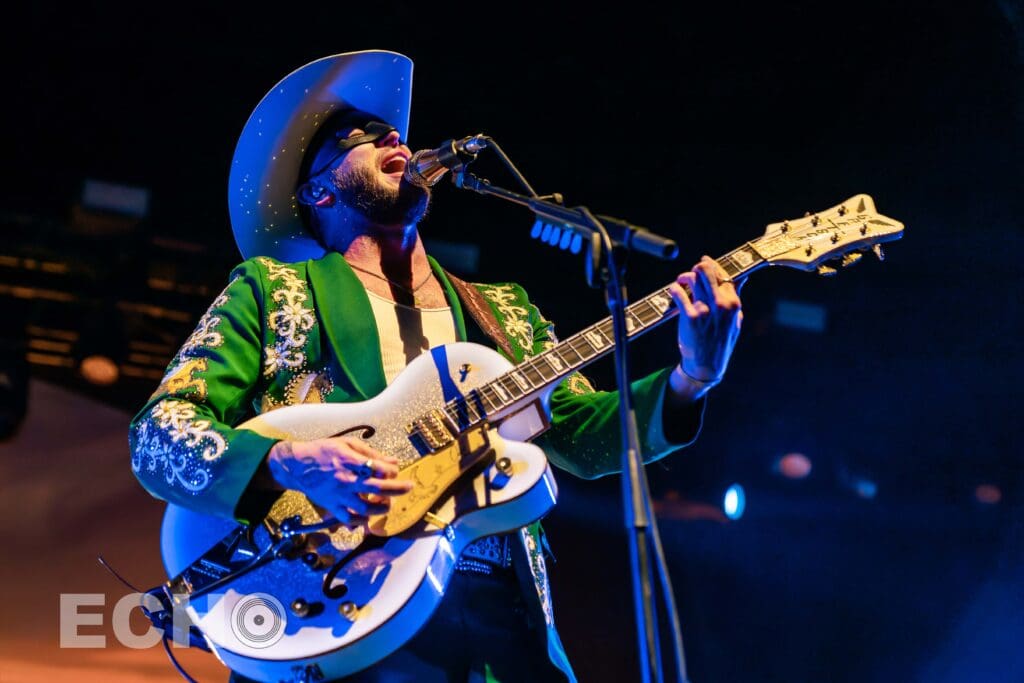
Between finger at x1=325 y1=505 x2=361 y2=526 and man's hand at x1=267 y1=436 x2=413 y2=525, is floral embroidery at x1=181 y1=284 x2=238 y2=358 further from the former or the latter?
finger at x1=325 y1=505 x2=361 y2=526

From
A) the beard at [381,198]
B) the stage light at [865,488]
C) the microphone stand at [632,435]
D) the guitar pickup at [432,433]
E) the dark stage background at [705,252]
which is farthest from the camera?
the stage light at [865,488]

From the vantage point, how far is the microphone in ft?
7.89

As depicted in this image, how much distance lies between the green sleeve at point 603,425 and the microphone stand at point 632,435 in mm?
624

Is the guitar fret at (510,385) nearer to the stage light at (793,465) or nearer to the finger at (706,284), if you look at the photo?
the finger at (706,284)

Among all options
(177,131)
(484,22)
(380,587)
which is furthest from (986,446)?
(177,131)

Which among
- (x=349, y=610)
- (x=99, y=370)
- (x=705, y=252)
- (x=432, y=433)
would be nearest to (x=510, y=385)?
(x=432, y=433)

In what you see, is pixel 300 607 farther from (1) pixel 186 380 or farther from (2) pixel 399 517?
(1) pixel 186 380

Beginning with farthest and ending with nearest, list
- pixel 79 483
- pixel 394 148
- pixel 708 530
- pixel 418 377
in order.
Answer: pixel 708 530 → pixel 79 483 → pixel 394 148 → pixel 418 377

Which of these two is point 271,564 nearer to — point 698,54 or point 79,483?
point 79,483

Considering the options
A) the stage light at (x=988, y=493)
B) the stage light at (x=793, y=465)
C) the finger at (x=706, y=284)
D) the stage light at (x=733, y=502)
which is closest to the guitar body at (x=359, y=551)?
the finger at (x=706, y=284)

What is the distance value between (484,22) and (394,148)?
62.0 inches

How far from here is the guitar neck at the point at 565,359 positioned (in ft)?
7.74

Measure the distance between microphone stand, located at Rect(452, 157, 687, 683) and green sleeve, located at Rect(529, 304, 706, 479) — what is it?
2.05 ft

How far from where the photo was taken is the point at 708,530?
16.4 feet
